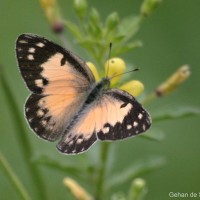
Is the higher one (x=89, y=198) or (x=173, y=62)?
(x=173, y=62)

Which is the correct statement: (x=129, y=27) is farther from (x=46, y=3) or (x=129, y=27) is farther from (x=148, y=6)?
(x=46, y=3)

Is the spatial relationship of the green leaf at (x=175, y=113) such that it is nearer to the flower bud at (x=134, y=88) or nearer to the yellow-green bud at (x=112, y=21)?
the flower bud at (x=134, y=88)

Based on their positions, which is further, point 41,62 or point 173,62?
point 173,62

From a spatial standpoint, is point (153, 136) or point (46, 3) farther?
point (46, 3)

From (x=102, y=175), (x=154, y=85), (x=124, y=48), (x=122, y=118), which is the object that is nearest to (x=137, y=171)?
(x=102, y=175)

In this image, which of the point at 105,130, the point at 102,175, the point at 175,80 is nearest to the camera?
the point at 105,130

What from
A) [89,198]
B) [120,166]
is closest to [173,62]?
[120,166]

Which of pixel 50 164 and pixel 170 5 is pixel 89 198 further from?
pixel 170 5
